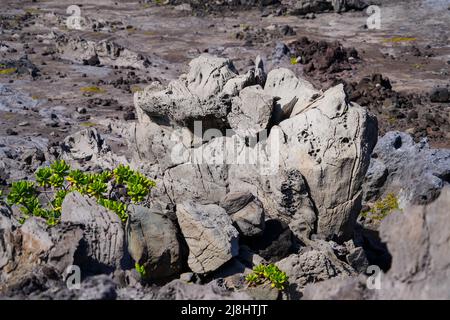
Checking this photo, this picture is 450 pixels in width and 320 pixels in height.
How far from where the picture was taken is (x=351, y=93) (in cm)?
3950

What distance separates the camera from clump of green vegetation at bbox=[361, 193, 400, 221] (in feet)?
73.3

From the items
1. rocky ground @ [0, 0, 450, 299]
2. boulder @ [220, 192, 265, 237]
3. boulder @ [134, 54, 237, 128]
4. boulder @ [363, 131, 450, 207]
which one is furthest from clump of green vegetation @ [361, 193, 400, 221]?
boulder @ [220, 192, 265, 237]

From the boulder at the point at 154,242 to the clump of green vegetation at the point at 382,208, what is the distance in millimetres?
9100

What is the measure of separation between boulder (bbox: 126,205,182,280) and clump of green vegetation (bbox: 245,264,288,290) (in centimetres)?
191

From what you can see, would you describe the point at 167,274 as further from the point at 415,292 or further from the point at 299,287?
the point at 415,292

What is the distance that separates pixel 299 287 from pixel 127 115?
21.8m

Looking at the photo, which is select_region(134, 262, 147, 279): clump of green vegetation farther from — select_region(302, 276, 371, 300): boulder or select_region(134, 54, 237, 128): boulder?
select_region(134, 54, 237, 128): boulder

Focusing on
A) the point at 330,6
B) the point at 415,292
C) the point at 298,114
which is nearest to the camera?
the point at 415,292

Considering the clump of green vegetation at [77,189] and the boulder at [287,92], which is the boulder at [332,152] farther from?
the clump of green vegetation at [77,189]

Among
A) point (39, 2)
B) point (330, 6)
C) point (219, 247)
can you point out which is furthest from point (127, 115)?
point (39, 2)

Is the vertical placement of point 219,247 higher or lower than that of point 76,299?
lower

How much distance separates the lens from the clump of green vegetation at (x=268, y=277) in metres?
14.9

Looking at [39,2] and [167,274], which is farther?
[39,2]

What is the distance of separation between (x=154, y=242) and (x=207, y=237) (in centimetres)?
128
